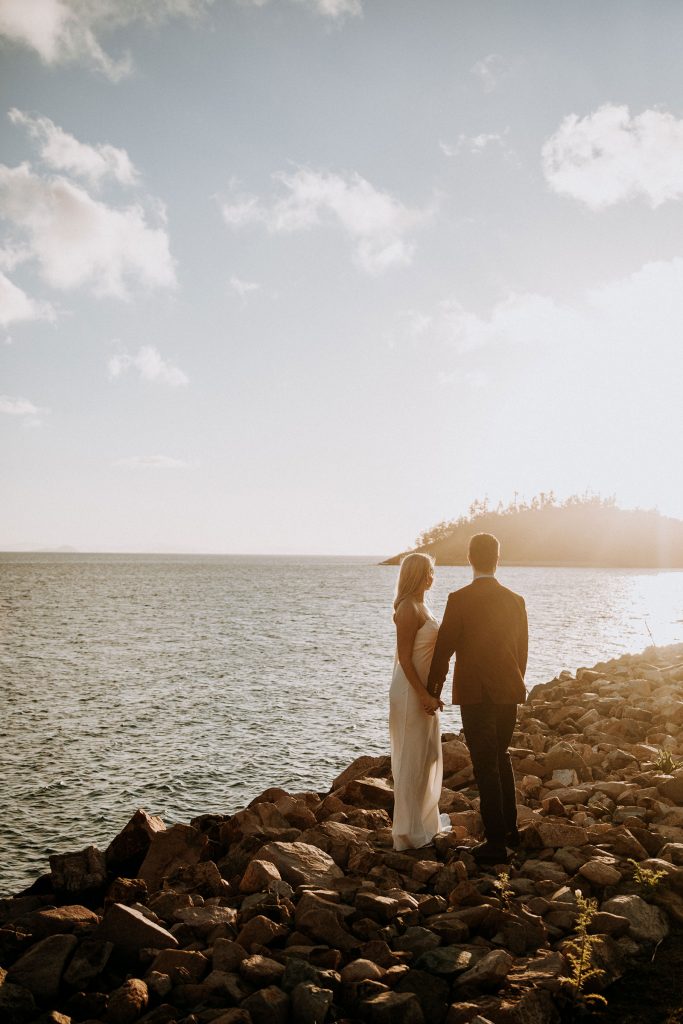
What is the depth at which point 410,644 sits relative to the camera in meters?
7.16

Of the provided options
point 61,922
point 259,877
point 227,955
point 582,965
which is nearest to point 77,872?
point 61,922

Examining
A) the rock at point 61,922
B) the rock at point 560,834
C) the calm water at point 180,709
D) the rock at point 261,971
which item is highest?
the rock at point 560,834

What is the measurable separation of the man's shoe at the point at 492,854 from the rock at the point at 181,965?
2.84 meters

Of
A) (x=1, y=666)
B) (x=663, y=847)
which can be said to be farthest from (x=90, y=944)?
(x=1, y=666)

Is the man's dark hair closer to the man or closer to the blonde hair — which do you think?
the man

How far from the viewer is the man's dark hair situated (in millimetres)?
7027

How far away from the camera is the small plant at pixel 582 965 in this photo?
457 centimetres

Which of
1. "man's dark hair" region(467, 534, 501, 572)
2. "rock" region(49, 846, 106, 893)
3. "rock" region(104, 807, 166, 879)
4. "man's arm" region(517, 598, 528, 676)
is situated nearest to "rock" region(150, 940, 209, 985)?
"rock" region(49, 846, 106, 893)

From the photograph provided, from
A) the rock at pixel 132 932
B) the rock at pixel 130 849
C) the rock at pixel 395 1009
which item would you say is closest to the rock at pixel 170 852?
the rock at pixel 130 849

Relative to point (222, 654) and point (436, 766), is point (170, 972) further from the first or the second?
point (222, 654)

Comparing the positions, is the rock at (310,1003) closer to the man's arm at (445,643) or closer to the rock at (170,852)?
the man's arm at (445,643)

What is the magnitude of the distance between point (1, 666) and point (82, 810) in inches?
722

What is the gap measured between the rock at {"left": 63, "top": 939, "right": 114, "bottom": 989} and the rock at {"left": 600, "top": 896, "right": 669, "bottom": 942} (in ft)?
13.3

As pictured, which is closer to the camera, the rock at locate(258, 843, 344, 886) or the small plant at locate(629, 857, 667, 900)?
the small plant at locate(629, 857, 667, 900)
